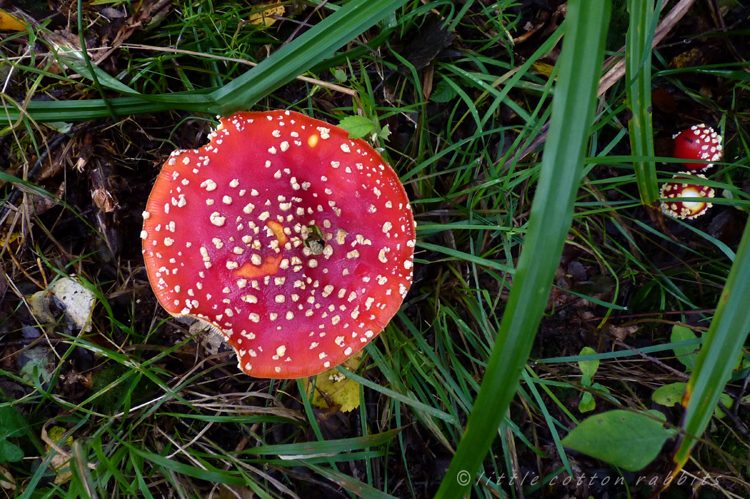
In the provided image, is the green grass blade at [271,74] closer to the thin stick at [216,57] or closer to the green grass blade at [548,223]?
the thin stick at [216,57]

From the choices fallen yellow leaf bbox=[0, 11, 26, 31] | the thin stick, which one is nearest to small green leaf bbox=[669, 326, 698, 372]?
the thin stick

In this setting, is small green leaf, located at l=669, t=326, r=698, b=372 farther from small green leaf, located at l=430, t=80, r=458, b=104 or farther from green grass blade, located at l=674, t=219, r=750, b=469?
small green leaf, located at l=430, t=80, r=458, b=104

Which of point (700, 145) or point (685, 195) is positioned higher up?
point (700, 145)

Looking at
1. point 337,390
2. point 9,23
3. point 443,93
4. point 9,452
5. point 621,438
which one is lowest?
point 9,452

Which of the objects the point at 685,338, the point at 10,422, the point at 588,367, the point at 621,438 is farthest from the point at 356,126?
the point at 10,422

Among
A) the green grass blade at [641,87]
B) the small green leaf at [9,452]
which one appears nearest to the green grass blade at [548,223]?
the green grass blade at [641,87]

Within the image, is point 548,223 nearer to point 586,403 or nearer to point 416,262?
point 416,262
